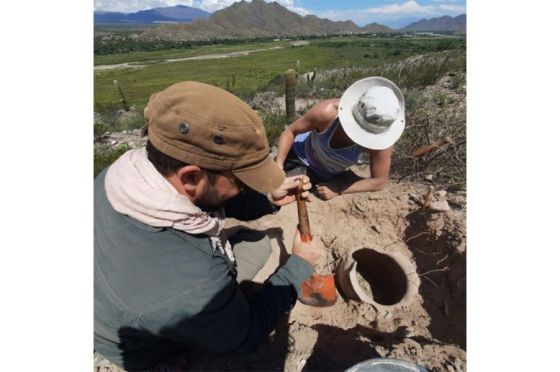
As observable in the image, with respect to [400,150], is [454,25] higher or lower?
higher

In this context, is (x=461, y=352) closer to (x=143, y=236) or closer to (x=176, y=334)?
(x=176, y=334)

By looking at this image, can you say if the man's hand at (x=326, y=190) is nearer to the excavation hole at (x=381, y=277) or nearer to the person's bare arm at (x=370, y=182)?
the person's bare arm at (x=370, y=182)

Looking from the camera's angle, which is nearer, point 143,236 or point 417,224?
point 143,236

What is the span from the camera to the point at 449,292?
224cm

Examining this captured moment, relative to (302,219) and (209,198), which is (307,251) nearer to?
(302,219)

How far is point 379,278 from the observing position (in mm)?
2547

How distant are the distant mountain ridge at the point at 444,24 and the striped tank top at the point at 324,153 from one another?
890 millimetres

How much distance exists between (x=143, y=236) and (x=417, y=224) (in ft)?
7.50

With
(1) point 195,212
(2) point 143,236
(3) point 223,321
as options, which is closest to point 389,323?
(3) point 223,321

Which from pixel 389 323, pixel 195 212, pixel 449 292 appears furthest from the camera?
pixel 449 292

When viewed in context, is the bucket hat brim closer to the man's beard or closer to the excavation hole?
the man's beard

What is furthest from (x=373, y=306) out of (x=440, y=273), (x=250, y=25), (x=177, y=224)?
(x=250, y=25)

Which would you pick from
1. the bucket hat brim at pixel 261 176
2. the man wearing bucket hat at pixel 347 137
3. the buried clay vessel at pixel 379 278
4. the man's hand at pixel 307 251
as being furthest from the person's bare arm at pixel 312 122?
the bucket hat brim at pixel 261 176

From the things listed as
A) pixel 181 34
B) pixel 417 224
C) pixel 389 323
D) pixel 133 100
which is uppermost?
pixel 181 34
